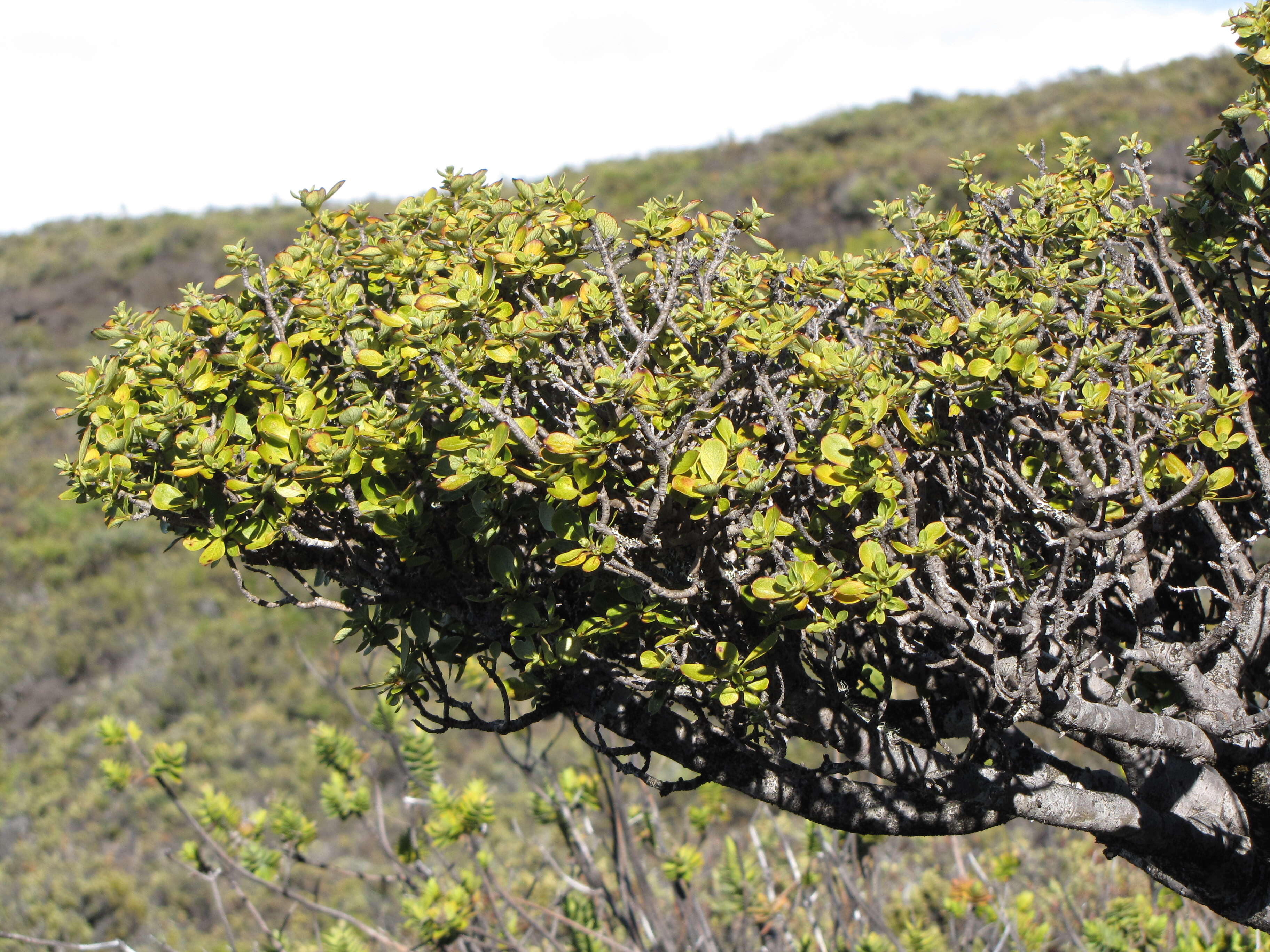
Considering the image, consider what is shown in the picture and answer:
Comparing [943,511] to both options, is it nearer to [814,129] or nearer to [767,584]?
[767,584]

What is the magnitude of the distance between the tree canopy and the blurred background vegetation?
6.18 feet

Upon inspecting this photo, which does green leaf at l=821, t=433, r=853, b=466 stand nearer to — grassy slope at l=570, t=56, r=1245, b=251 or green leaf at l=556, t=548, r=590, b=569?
green leaf at l=556, t=548, r=590, b=569

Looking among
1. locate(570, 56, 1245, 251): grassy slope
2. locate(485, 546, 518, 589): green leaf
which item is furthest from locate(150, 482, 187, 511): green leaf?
locate(570, 56, 1245, 251): grassy slope

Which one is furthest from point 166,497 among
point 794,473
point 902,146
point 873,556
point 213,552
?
point 902,146

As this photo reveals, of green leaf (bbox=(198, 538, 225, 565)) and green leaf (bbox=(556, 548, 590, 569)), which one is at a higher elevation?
green leaf (bbox=(198, 538, 225, 565))

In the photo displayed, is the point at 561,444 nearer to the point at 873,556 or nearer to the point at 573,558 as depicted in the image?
the point at 573,558

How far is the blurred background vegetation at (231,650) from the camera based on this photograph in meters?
5.87

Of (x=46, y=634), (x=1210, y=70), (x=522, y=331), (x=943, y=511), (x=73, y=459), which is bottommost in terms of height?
(x=46, y=634)

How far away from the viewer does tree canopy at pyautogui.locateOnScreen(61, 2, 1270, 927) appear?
156 cm

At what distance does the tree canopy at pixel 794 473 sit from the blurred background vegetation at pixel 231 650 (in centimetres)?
188

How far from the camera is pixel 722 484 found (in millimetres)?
1422

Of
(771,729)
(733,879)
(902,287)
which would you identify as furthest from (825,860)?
(902,287)

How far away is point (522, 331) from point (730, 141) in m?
30.1

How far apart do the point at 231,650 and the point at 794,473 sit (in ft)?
43.9
